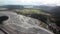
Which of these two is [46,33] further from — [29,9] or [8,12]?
[8,12]

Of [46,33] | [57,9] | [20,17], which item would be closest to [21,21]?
[20,17]

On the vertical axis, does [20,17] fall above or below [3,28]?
above

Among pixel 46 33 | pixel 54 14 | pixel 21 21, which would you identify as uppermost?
pixel 54 14

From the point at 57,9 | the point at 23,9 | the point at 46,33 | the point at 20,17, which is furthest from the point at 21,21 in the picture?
the point at 57,9

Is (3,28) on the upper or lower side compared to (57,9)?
lower

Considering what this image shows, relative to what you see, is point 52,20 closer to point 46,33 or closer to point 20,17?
point 46,33
